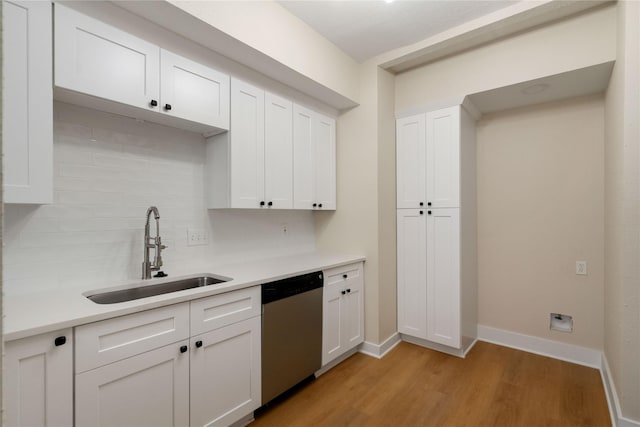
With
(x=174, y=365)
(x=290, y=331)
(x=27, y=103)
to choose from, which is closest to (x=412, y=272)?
(x=290, y=331)

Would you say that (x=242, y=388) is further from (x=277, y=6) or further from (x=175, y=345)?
→ (x=277, y=6)

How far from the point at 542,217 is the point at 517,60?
4.58 ft

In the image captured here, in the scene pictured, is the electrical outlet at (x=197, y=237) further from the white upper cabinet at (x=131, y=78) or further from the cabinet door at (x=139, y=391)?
the cabinet door at (x=139, y=391)

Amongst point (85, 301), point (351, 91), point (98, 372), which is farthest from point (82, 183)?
point (351, 91)

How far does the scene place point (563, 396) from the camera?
2.20 metres

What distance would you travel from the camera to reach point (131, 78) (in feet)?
5.54

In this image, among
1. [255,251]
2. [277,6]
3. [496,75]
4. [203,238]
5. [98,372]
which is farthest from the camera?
[255,251]

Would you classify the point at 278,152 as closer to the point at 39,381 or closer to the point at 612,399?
the point at 39,381

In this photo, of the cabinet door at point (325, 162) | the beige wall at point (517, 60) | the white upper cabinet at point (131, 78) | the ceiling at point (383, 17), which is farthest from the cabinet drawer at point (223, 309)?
the beige wall at point (517, 60)

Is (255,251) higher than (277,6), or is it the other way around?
(277,6)

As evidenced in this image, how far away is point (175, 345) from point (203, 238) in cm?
93

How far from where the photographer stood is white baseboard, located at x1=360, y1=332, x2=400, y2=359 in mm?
2791

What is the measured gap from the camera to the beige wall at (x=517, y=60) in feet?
7.09

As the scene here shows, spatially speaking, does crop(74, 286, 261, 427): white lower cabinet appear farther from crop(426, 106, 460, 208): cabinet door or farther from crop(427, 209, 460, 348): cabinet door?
crop(426, 106, 460, 208): cabinet door
